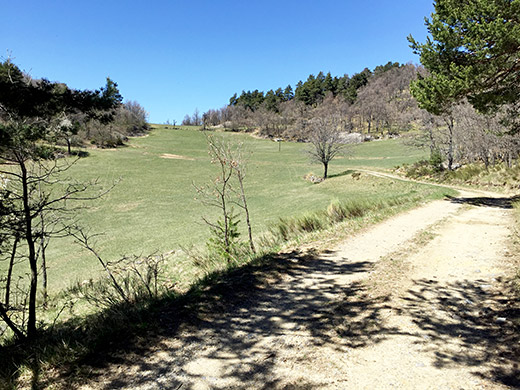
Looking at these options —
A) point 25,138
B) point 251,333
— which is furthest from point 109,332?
point 25,138

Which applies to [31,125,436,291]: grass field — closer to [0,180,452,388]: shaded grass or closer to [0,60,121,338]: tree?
[0,60,121,338]: tree

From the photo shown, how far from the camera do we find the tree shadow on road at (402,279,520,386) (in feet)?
10.8

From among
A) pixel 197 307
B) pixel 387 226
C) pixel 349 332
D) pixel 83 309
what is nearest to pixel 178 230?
pixel 83 309

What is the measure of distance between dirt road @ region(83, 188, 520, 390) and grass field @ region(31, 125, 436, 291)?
3091mm

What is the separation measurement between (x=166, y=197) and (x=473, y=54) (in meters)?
30.9

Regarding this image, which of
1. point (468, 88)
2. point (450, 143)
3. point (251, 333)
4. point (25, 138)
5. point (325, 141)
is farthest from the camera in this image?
point (325, 141)

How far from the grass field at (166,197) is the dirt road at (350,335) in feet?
10.1

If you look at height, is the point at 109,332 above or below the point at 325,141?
below

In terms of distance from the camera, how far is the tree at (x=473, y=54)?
8.67 meters

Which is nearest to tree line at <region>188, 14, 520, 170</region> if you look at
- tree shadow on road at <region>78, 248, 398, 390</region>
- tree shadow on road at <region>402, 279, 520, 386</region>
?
tree shadow on road at <region>402, 279, 520, 386</region>

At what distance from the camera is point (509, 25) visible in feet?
28.1

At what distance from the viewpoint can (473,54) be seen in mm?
10109

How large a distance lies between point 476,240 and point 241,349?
26.0ft

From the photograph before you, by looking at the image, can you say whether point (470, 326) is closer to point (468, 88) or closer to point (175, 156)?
point (468, 88)
